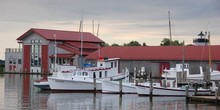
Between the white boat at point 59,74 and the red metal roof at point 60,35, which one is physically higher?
the red metal roof at point 60,35

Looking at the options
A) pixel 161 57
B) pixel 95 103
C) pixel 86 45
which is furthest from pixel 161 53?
pixel 95 103

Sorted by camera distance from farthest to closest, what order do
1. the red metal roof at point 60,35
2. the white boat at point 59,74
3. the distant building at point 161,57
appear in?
the red metal roof at point 60,35 < the distant building at point 161,57 < the white boat at point 59,74

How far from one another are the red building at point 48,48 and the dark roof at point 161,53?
7141 mm

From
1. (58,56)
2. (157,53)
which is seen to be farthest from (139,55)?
(58,56)

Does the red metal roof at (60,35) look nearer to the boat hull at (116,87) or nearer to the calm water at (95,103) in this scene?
the boat hull at (116,87)

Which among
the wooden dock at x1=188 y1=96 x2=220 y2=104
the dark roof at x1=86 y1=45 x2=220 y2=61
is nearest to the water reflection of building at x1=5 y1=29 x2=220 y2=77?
the dark roof at x1=86 y1=45 x2=220 y2=61

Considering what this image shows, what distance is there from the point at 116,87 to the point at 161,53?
36499 millimetres

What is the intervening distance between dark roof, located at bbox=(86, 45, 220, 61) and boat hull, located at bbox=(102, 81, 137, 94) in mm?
30882

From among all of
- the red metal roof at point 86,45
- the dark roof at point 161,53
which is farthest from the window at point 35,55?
the dark roof at point 161,53

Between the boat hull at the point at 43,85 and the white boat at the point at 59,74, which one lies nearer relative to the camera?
the white boat at the point at 59,74

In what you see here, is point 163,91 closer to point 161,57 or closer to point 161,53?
point 161,57

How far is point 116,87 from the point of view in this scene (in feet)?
170

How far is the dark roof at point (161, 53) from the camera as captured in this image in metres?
82.2

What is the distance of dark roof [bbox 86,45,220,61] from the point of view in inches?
3238
